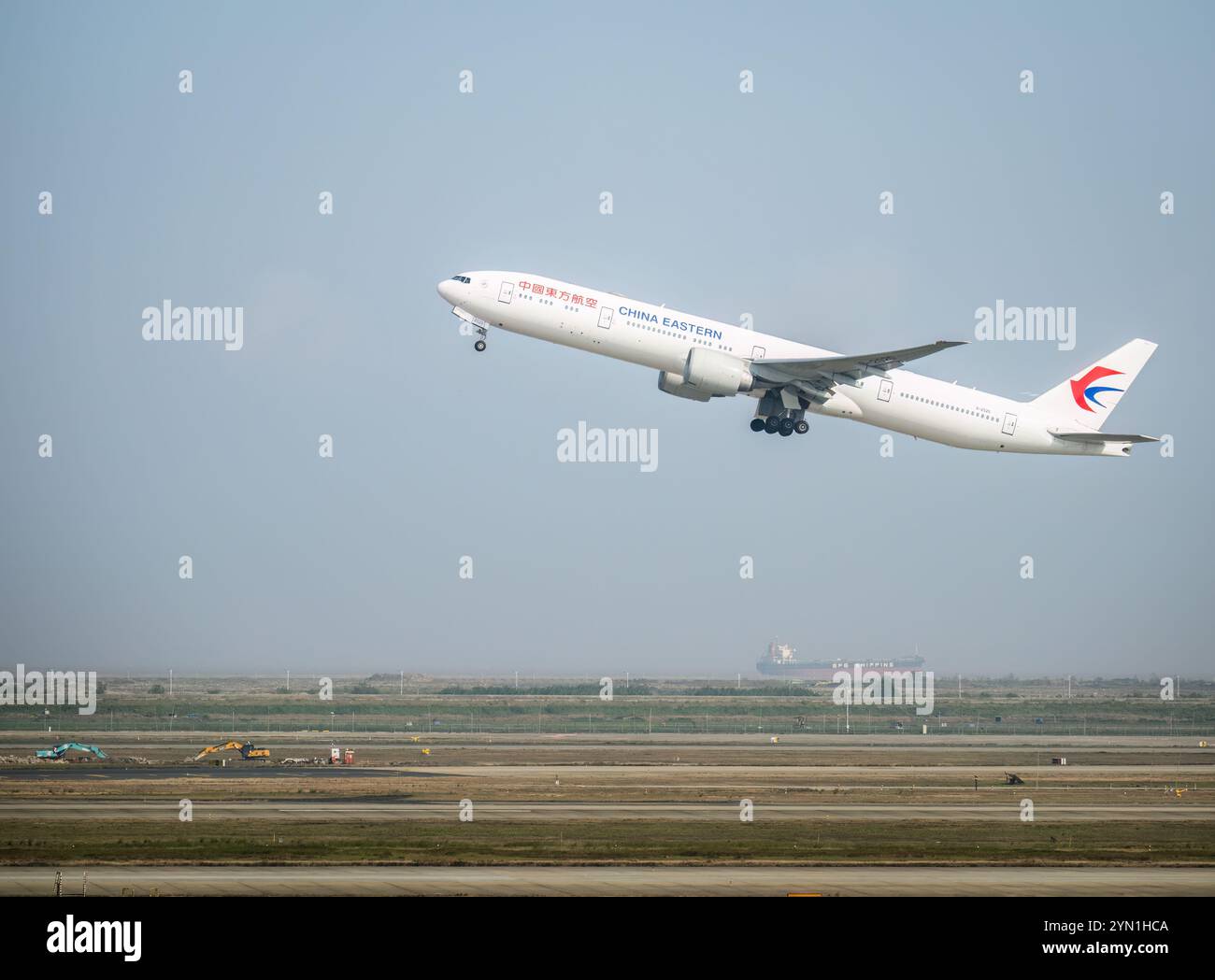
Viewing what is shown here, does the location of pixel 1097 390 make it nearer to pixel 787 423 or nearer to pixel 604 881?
pixel 787 423

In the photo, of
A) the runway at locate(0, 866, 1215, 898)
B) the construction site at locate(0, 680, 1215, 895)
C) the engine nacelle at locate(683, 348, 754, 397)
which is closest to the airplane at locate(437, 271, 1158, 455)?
the engine nacelle at locate(683, 348, 754, 397)

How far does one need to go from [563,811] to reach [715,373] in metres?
22.1

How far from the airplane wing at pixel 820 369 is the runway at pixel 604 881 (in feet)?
94.1

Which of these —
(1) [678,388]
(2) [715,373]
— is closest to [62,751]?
(1) [678,388]

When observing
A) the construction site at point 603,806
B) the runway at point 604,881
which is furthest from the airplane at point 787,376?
the runway at point 604,881

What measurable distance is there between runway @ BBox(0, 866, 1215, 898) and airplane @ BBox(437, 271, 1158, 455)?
90.8 ft

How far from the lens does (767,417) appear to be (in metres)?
71.2

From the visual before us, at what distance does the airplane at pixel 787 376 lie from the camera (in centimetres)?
6406

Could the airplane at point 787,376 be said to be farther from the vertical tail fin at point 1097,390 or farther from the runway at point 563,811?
the runway at point 563,811

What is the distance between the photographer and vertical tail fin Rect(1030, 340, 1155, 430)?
77688 mm

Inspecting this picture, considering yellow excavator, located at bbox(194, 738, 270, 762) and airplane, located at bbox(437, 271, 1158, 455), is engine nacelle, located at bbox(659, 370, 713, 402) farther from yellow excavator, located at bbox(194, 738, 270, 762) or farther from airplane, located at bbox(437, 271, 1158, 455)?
yellow excavator, located at bbox(194, 738, 270, 762)

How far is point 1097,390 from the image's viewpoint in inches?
3142

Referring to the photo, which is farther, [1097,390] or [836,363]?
[1097,390]

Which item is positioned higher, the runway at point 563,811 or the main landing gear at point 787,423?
the main landing gear at point 787,423
